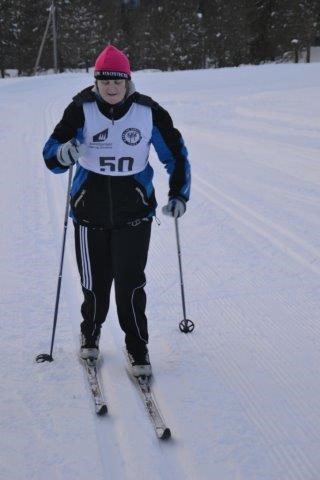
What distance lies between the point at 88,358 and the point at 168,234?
301cm

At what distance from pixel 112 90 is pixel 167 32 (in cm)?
5593

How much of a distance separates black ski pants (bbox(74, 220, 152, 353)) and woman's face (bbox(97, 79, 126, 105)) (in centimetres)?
78

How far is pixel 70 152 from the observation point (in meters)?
2.93

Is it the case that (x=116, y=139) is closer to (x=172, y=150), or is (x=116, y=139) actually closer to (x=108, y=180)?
(x=108, y=180)

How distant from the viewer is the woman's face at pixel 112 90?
2.93 metres

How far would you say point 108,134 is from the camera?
9.84 feet

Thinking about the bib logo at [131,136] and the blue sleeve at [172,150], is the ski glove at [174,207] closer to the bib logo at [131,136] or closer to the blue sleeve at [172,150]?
the blue sleeve at [172,150]

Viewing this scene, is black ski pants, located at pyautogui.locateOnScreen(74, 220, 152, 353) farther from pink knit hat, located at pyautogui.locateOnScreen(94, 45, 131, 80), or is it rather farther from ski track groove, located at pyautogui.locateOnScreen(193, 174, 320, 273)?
ski track groove, located at pyautogui.locateOnScreen(193, 174, 320, 273)

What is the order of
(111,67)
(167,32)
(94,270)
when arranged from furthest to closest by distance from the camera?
1. (167,32)
2. (94,270)
3. (111,67)

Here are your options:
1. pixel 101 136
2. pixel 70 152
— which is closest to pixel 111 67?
pixel 101 136

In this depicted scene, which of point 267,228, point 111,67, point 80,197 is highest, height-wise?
point 111,67

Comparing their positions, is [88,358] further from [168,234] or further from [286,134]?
[286,134]

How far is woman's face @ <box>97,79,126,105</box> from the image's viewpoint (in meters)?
2.93

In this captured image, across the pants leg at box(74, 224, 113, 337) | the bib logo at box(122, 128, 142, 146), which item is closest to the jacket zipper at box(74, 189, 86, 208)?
the pants leg at box(74, 224, 113, 337)
